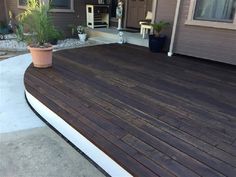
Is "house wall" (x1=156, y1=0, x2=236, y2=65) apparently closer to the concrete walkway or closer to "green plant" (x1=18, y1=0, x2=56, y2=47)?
"green plant" (x1=18, y1=0, x2=56, y2=47)

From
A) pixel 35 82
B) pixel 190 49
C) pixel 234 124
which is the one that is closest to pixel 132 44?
pixel 190 49

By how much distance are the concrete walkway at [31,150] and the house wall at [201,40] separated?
3.46 metres

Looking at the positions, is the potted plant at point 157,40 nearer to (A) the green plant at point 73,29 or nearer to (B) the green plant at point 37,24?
(B) the green plant at point 37,24

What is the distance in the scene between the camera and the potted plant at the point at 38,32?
344cm

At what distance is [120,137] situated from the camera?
1.92m

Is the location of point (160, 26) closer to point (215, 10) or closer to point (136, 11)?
point (215, 10)

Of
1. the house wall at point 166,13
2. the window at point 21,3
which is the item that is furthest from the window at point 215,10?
the window at point 21,3

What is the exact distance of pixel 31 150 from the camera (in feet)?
6.62

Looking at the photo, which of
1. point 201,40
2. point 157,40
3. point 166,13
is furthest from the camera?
point 166,13

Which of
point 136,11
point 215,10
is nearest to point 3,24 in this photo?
point 136,11

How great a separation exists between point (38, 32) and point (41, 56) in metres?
0.36

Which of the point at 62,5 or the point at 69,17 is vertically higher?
the point at 62,5

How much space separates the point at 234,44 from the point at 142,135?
319 cm

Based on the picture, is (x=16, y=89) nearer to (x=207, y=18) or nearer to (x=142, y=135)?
(x=142, y=135)
